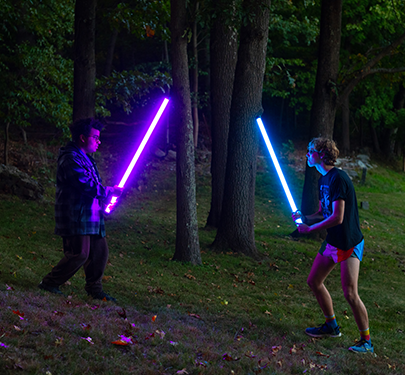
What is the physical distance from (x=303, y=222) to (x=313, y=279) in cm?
70

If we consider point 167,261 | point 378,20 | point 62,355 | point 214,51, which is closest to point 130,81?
point 214,51

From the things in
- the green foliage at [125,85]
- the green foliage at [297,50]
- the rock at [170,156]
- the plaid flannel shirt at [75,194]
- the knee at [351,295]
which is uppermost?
the green foliage at [297,50]

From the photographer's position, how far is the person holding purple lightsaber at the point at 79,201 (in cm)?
500

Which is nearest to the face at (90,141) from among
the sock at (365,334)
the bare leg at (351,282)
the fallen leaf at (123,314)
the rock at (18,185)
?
the fallen leaf at (123,314)

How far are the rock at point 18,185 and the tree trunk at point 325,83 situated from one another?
26.3 ft

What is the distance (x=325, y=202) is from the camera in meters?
5.00

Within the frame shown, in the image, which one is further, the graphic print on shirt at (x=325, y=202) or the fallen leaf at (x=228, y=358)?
the graphic print on shirt at (x=325, y=202)

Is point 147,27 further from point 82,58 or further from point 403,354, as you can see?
point 403,354

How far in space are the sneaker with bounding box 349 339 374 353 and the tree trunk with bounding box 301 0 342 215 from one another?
25.6ft

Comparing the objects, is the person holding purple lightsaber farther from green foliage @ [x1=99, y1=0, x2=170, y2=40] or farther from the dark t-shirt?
green foliage @ [x1=99, y1=0, x2=170, y2=40]

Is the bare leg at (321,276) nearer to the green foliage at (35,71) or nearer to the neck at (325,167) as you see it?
the neck at (325,167)

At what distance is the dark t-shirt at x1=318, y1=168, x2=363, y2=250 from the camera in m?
4.74

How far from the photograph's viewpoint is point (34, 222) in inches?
426

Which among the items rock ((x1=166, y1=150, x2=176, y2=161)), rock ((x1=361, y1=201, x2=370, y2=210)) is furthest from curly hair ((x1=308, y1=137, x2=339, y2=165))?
rock ((x1=166, y1=150, x2=176, y2=161))
